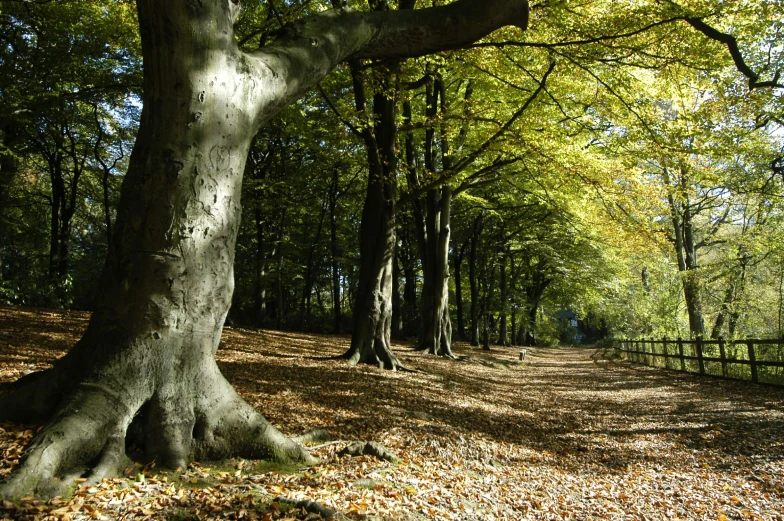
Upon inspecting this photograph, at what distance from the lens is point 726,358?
12.6 m

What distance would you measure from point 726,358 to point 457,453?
1034 cm

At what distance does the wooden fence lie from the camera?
11.0 metres

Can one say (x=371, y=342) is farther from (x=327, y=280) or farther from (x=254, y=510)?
(x=327, y=280)

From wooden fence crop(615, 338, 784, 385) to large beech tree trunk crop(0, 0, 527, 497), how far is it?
36.8 ft

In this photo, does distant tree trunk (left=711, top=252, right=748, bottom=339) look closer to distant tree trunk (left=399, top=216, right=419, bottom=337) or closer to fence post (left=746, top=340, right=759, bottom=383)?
fence post (left=746, top=340, right=759, bottom=383)

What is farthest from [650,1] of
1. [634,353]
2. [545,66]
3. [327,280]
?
[327,280]

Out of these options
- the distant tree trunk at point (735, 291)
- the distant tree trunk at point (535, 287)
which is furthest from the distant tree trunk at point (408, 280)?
the distant tree trunk at point (735, 291)

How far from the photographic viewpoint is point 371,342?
11.0 m

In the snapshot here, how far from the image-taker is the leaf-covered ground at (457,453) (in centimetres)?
322

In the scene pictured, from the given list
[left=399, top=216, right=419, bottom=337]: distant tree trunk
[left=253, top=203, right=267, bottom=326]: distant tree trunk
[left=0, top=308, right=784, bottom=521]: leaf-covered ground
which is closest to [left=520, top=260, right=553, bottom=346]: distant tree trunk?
[left=399, top=216, right=419, bottom=337]: distant tree trunk

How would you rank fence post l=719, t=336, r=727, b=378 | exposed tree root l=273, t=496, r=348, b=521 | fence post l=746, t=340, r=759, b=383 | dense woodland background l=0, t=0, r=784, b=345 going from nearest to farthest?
exposed tree root l=273, t=496, r=348, b=521 → dense woodland background l=0, t=0, r=784, b=345 → fence post l=746, t=340, r=759, b=383 → fence post l=719, t=336, r=727, b=378

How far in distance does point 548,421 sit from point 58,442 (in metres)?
7.19

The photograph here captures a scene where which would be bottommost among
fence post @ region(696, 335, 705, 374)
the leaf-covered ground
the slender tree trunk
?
the leaf-covered ground

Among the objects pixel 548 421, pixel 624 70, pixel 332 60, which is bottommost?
pixel 548 421
